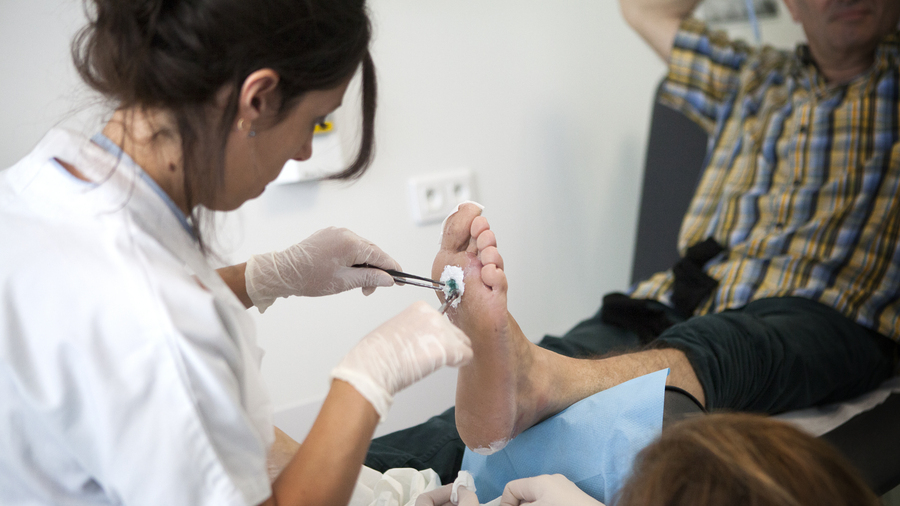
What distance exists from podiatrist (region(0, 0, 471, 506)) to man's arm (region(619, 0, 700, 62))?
1201mm

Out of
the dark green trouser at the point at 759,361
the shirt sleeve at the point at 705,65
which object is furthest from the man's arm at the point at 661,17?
the dark green trouser at the point at 759,361

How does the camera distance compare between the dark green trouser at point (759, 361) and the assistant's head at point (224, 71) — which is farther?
the dark green trouser at point (759, 361)

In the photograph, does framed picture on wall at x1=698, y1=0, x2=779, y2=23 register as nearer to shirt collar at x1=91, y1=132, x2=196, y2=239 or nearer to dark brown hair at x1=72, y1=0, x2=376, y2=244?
dark brown hair at x1=72, y1=0, x2=376, y2=244

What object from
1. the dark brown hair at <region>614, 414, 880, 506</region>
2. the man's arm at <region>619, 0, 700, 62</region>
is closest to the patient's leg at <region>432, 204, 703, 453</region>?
the dark brown hair at <region>614, 414, 880, 506</region>

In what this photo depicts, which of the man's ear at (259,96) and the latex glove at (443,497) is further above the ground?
the man's ear at (259,96)

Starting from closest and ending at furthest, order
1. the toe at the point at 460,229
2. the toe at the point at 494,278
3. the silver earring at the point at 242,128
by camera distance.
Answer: the silver earring at the point at 242,128
the toe at the point at 494,278
the toe at the point at 460,229

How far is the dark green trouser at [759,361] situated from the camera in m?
1.05

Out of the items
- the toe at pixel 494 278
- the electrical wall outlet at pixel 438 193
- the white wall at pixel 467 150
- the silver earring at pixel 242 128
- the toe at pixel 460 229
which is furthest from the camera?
the electrical wall outlet at pixel 438 193

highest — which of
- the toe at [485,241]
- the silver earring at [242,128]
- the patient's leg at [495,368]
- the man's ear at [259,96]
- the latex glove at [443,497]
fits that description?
the man's ear at [259,96]

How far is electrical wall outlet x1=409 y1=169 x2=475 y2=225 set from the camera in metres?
1.59

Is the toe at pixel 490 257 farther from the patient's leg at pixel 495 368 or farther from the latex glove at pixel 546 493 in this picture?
the latex glove at pixel 546 493

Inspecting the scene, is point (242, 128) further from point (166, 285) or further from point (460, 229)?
point (460, 229)

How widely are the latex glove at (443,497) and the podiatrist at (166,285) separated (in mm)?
203

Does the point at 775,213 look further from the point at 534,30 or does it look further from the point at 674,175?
the point at 534,30
